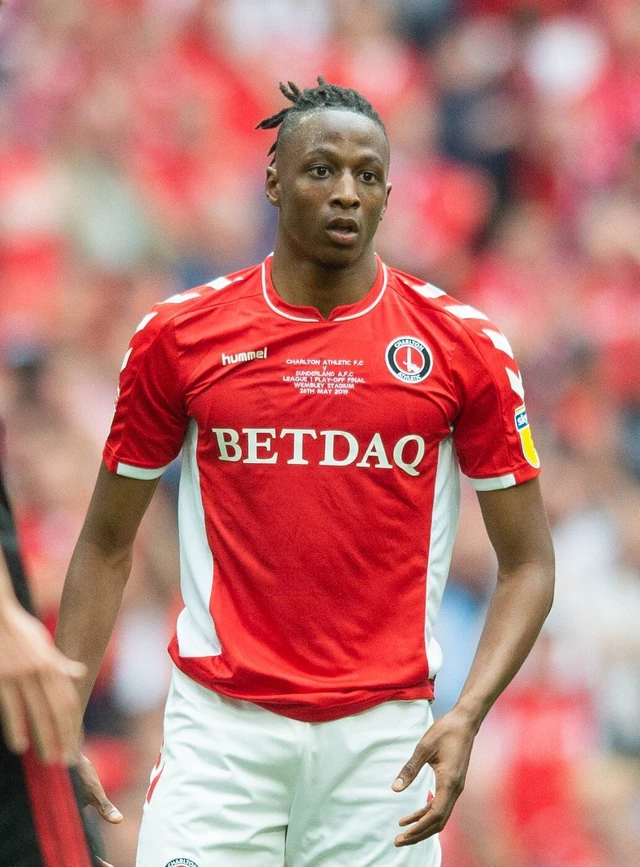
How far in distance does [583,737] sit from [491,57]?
154 inches

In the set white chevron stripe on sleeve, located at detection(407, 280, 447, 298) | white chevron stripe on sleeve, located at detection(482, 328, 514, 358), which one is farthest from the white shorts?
white chevron stripe on sleeve, located at detection(407, 280, 447, 298)

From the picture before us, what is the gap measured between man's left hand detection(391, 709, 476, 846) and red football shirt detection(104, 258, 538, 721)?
8.5 inches

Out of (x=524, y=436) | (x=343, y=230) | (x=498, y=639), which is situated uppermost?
(x=343, y=230)

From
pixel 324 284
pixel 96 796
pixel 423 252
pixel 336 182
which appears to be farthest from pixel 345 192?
pixel 423 252

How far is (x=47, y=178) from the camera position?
24.6ft

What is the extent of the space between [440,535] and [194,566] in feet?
1.99

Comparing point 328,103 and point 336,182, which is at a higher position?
point 328,103

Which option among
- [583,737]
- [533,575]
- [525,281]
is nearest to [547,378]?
[525,281]

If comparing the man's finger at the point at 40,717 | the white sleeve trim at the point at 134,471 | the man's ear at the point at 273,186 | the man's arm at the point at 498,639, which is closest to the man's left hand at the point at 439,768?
the man's arm at the point at 498,639

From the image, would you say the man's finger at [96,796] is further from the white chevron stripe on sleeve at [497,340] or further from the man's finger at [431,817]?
the white chevron stripe on sleeve at [497,340]

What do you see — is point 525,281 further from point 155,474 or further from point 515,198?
point 155,474

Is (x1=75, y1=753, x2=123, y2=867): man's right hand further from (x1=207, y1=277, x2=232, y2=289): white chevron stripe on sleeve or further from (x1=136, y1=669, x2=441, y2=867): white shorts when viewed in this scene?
(x1=207, y1=277, x2=232, y2=289): white chevron stripe on sleeve

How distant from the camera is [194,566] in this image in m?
3.75

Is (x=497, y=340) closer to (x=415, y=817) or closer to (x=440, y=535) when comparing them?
(x=440, y=535)
